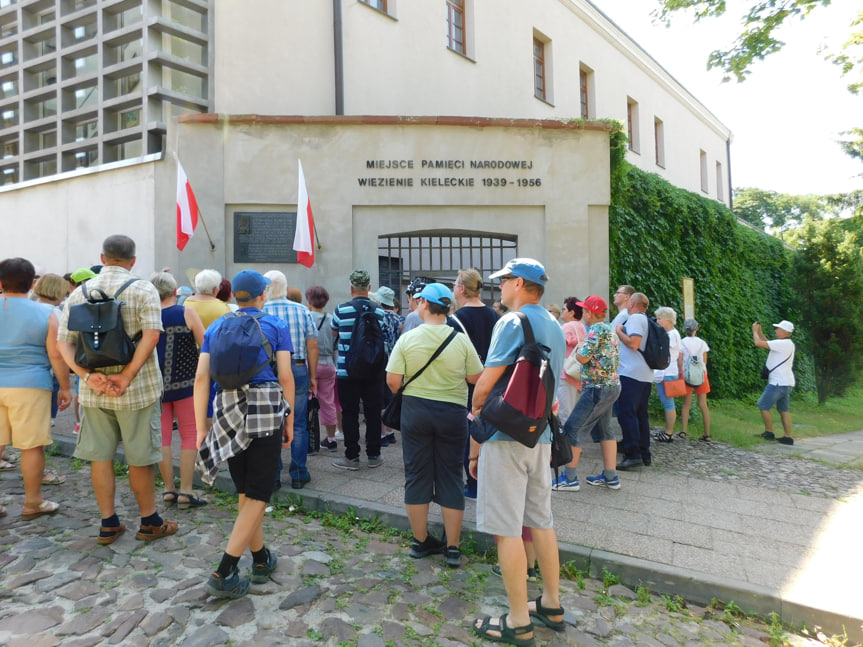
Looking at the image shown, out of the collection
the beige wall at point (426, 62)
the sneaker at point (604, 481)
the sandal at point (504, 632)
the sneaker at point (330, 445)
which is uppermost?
the beige wall at point (426, 62)

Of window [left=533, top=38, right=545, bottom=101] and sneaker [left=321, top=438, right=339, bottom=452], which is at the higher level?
window [left=533, top=38, right=545, bottom=101]

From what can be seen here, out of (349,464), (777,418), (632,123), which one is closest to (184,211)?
→ (349,464)

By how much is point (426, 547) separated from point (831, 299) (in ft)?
55.5

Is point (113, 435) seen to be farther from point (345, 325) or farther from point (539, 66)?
point (539, 66)

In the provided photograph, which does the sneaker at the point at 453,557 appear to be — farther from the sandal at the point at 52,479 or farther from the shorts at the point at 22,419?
the sandal at the point at 52,479

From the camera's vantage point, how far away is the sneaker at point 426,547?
13.5 ft

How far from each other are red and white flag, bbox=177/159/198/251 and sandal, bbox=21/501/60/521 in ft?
14.4

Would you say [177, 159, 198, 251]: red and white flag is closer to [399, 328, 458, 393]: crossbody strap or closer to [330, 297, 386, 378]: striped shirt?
[330, 297, 386, 378]: striped shirt

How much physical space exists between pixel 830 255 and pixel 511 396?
58.6 ft

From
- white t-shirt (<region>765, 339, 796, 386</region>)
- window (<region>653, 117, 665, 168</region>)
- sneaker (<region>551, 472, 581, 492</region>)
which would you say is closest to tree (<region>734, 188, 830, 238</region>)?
window (<region>653, 117, 665, 168</region>)

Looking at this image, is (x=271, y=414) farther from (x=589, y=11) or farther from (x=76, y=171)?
(x=589, y=11)

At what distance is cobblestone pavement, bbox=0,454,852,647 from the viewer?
10.1ft

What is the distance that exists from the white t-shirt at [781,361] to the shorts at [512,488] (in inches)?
283

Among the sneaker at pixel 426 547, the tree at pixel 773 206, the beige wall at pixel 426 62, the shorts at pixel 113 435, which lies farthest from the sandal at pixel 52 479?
the tree at pixel 773 206
